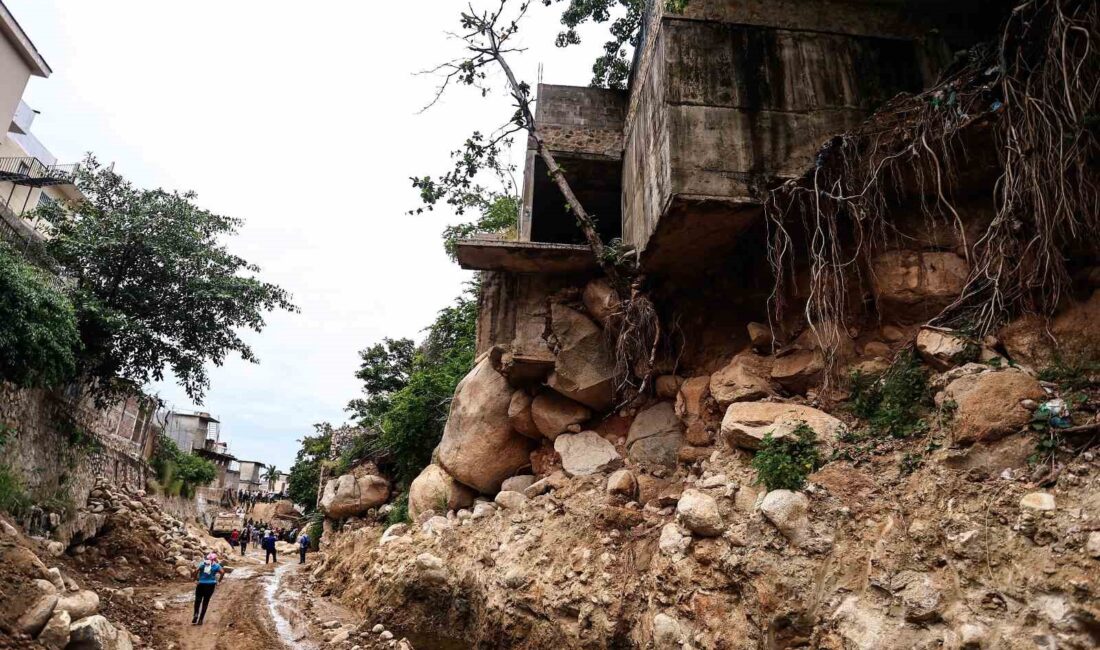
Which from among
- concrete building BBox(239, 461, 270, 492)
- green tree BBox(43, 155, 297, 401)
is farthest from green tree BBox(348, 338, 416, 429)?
concrete building BBox(239, 461, 270, 492)

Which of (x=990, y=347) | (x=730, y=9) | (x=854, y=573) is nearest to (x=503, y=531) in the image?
(x=854, y=573)

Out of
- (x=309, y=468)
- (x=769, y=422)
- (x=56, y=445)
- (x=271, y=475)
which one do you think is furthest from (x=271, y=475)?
(x=769, y=422)

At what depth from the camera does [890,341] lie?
6691 mm

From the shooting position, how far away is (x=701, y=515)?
5.80 metres

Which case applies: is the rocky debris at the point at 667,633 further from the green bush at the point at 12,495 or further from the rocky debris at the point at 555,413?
the green bush at the point at 12,495

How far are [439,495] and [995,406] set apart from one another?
31.4ft

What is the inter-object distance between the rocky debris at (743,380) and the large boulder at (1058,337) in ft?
8.24

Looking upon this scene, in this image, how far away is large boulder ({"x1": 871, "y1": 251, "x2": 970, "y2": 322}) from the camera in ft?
21.1

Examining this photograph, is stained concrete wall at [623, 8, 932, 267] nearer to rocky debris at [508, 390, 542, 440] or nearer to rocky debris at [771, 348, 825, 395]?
rocky debris at [771, 348, 825, 395]

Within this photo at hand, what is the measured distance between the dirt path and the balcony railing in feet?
48.1

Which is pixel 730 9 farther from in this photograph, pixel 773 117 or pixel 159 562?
pixel 159 562

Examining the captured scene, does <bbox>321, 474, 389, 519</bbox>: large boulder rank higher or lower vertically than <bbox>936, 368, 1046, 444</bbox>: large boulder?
lower

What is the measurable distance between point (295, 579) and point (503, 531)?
8686 millimetres

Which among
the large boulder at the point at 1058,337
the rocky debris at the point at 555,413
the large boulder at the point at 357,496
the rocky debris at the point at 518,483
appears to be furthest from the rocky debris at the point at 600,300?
the large boulder at the point at 357,496
